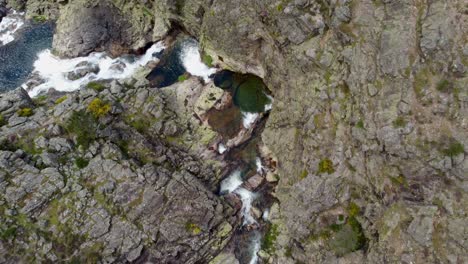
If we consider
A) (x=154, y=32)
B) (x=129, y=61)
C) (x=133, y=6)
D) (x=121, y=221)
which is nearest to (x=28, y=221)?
(x=121, y=221)

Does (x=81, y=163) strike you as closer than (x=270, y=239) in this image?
Yes

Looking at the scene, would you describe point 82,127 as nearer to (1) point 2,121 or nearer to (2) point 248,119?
(1) point 2,121

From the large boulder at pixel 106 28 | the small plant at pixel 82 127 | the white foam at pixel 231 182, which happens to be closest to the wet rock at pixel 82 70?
the large boulder at pixel 106 28

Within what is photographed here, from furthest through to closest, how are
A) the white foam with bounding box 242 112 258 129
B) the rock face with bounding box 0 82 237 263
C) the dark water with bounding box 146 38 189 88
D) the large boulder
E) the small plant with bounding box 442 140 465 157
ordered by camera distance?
the large boulder < the dark water with bounding box 146 38 189 88 < the white foam with bounding box 242 112 258 129 < the rock face with bounding box 0 82 237 263 < the small plant with bounding box 442 140 465 157

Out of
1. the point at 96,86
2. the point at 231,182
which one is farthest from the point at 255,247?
the point at 96,86

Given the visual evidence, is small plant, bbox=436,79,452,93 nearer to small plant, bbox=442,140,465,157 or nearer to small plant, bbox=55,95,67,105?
small plant, bbox=442,140,465,157

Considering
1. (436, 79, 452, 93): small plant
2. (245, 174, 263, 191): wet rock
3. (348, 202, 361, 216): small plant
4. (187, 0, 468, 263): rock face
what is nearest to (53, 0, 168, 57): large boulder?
(187, 0, 468, 263): rock face

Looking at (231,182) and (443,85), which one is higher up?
(443,85)
